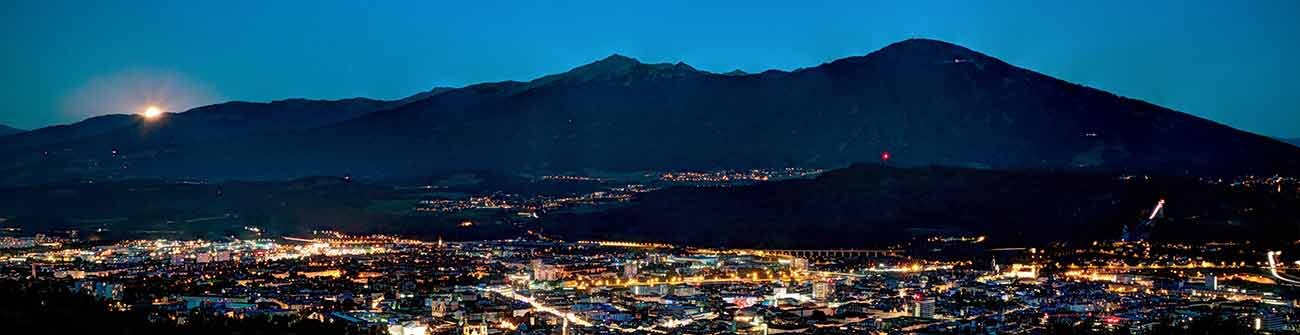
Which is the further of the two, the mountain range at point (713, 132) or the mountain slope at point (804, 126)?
the mountain range at point (713, 132)

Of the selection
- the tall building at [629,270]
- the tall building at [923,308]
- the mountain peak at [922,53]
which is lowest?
the tall building at [923,308]

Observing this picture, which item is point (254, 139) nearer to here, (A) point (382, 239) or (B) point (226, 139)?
(B) point (226, 139)

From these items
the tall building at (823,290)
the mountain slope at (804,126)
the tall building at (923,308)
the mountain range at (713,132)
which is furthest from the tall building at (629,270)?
the mountain slope at (804,126)

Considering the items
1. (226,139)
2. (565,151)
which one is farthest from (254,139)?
(565,151)

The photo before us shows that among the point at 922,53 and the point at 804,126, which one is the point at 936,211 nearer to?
the point at 804,126

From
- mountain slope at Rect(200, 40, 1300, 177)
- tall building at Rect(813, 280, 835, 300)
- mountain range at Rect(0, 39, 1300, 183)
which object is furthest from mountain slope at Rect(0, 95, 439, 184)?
tall building at Rect(813, 280, 835, 300)

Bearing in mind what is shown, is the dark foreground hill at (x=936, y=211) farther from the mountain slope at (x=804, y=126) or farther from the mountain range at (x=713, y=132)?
the mountain slope at (x=804, y=126)
